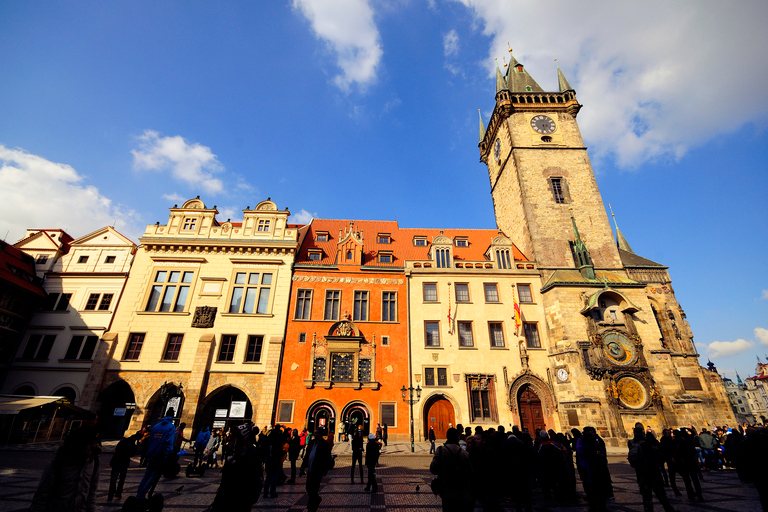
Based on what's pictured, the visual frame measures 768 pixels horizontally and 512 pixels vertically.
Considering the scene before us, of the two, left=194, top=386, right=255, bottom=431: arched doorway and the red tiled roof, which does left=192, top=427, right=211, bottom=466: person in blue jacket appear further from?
the red tiled roof

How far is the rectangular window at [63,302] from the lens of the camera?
2619 centimetres

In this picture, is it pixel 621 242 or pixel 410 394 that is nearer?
pixel 410 394

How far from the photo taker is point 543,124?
34906mm

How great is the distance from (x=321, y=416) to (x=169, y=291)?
15.0m

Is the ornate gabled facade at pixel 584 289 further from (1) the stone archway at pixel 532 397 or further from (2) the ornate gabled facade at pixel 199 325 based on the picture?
(2) the ornate gabled facade at pixel 199 325

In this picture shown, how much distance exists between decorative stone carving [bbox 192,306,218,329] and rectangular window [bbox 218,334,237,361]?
140cm

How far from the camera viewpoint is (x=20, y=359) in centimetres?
2455

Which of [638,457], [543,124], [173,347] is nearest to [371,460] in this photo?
[638,457]

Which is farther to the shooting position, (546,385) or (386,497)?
(546,385)

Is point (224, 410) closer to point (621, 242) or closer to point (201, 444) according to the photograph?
point (201, 444)

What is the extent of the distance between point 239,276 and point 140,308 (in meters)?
7.25

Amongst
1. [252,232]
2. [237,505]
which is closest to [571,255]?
[252,232]

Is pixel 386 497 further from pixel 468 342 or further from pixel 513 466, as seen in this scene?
pixel 468 342

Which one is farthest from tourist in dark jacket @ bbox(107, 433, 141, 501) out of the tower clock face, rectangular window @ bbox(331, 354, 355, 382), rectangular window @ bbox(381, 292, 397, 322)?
the tower clock face
